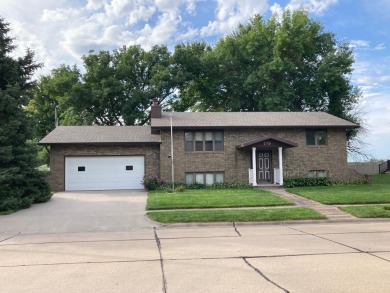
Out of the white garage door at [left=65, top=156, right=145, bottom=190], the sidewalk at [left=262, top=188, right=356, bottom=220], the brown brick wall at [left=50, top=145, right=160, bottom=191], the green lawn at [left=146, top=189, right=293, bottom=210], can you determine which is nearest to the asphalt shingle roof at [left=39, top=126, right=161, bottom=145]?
the brown brick wall at [left=50, top=145, right=160, bottom=191]

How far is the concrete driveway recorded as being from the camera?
42.4ft

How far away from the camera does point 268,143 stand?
2425cm

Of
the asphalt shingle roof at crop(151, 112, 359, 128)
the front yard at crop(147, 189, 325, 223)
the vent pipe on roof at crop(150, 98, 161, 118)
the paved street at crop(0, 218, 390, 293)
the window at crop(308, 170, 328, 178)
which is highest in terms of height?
the vent pipe on roof at crop(150, 98, 161, 118)

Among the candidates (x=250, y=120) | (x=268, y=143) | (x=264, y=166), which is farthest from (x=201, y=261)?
(x=250, y=120)

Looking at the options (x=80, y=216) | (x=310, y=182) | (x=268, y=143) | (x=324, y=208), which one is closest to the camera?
(x=80, y=216)

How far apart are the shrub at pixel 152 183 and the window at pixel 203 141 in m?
2.86

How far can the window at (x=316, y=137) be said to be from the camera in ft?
86.1

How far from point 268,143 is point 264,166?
88.0 inches

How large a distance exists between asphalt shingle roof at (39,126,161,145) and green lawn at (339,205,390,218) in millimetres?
13450

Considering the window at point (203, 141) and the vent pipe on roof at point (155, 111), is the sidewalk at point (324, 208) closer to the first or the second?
the window at point (203, 141)

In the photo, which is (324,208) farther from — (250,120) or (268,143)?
(250,120)

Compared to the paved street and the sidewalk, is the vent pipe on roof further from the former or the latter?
the paved street

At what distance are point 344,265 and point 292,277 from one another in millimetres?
1401

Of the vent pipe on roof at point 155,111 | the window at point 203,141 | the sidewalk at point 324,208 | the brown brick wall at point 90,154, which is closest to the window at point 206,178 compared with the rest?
the window at point 203,141
